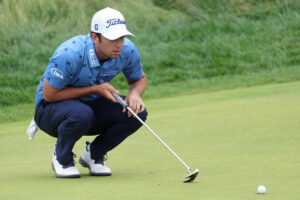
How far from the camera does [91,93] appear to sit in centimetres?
448

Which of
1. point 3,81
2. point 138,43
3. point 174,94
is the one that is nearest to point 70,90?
point 174,94

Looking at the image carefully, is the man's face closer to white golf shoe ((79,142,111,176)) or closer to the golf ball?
white golf shoe ((79,142,111,176))

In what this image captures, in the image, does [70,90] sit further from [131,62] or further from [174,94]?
[174,94]

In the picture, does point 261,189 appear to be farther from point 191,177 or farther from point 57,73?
point 57,73

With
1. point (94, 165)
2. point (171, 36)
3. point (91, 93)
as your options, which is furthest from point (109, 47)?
point (171, 36)

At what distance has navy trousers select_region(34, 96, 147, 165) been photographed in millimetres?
4477

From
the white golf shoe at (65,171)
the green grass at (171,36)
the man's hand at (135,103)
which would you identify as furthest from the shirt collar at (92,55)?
the green grass at (171,36)

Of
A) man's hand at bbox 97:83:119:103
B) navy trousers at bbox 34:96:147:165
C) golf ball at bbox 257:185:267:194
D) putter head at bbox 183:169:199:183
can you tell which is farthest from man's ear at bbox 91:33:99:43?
golf ball at bbox 257:185:267:194

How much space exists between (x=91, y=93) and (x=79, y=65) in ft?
0.64

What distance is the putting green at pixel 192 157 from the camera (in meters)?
3.89

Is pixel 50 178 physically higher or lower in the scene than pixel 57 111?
lower

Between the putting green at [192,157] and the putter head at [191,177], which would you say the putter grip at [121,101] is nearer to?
the putting green at [192,157]

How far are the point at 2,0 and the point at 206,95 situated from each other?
19.5 feet

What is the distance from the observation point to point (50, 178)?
14.9ft
